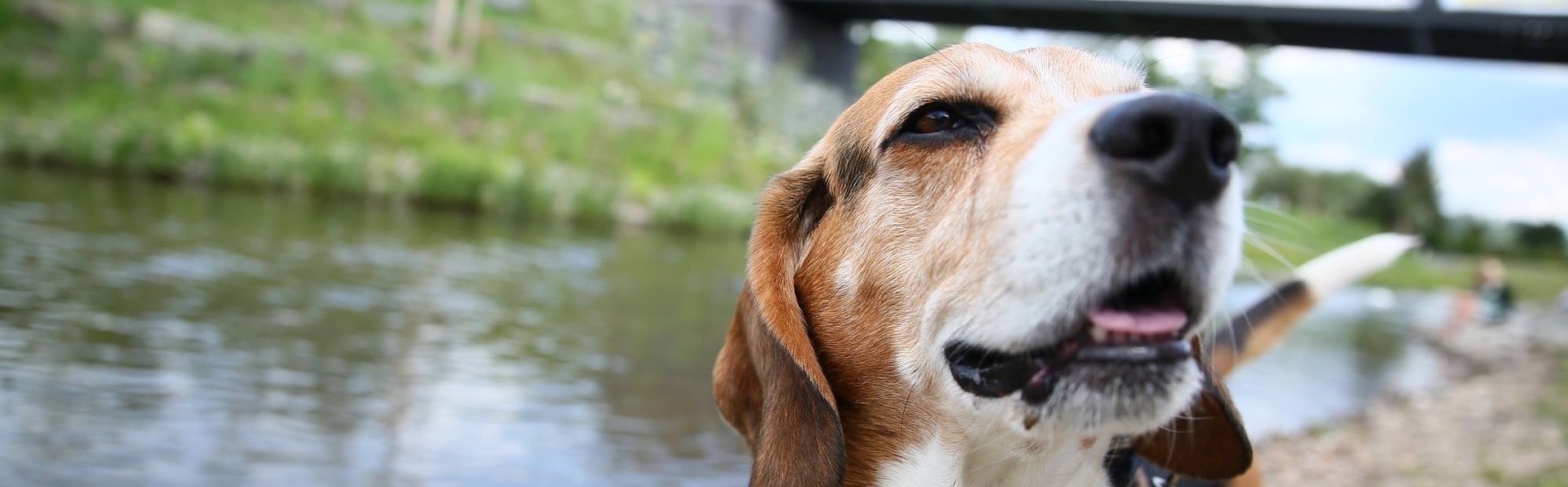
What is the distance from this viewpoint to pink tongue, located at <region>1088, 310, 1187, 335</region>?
1.97m

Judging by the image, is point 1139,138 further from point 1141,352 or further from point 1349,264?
point 1349,264

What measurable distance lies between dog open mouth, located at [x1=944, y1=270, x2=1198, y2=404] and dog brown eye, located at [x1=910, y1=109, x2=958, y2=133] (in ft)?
2.19

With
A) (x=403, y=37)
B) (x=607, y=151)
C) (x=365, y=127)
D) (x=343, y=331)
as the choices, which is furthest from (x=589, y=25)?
(x=343, y=331)

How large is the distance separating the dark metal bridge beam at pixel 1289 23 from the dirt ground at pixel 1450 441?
5709mm

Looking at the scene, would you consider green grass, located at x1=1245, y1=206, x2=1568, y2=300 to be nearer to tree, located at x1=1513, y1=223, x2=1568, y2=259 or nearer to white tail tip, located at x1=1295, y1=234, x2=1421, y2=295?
white tail tip, located at x1=1295, y1=234, x2=1421, y2=295

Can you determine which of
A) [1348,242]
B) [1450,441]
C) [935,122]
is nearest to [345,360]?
[935,122]

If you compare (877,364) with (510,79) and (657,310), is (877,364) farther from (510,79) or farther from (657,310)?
(510,79)

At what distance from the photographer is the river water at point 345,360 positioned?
5.39m

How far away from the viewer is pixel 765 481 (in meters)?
2.48

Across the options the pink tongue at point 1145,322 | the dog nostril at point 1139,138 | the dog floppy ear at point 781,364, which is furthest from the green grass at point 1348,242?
the dog floppy ear at point 781,364

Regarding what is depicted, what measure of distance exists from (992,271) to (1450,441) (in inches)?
291

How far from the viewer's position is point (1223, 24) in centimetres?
2295

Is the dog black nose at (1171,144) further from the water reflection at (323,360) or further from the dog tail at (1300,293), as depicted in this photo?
the water reflection at (323,360)

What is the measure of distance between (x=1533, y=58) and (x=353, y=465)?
19.0 m
